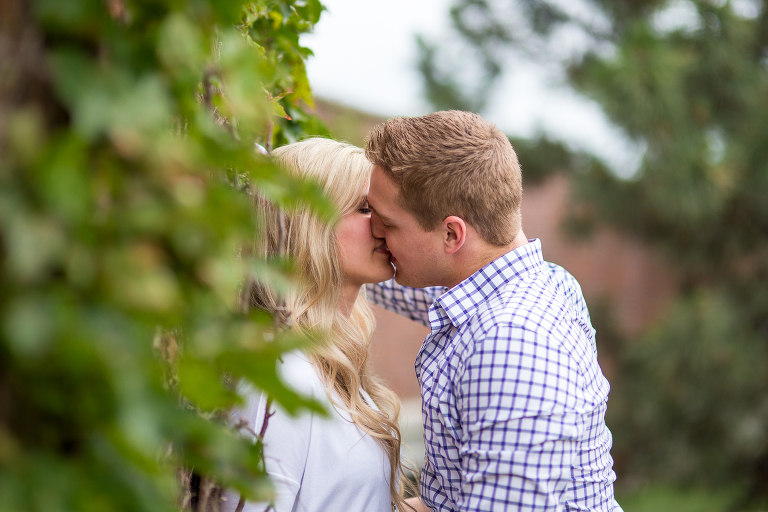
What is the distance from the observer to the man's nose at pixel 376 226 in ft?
4.52

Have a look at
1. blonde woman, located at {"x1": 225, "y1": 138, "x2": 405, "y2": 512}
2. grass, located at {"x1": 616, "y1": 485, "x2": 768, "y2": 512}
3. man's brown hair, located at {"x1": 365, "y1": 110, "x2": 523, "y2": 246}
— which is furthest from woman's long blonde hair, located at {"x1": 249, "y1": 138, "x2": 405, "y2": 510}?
grass, located at {"x1": 616, "y1": 485, "x2": 768, "y2": 512}

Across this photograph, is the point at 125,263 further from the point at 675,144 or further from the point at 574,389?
the point at 675,144

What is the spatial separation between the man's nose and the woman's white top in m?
0.34

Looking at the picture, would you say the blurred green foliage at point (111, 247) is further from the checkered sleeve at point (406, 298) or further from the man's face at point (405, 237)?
the checkered sleeve at point (406, 298)

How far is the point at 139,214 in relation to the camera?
0.37 meters

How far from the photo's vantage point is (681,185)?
3.31 m

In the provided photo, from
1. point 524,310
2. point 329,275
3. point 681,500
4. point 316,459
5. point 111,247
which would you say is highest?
point 111,247

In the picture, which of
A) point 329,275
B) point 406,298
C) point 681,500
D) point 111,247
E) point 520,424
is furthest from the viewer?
point 681,500

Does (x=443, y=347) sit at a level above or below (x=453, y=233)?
below

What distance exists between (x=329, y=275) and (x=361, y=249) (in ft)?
0.34

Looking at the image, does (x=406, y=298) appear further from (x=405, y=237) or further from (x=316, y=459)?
(x=316, y=459)

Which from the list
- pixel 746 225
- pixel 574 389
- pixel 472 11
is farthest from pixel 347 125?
pixel 574 389

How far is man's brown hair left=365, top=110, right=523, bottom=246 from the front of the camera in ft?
4.03

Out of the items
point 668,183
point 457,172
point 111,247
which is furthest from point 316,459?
point 668,183
